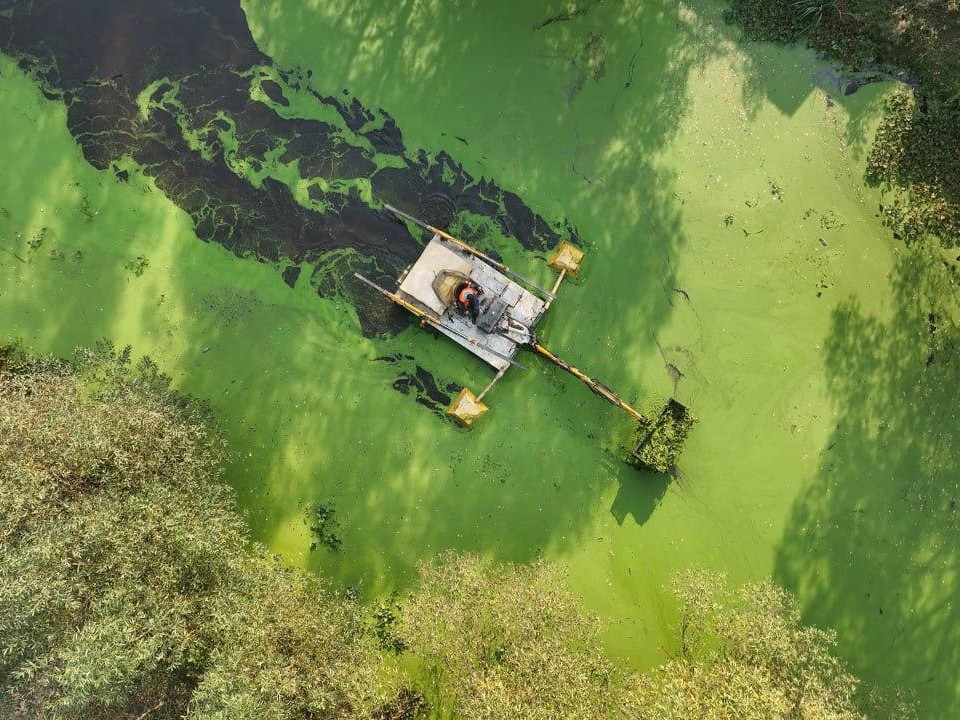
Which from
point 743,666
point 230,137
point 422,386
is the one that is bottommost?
point 743,666

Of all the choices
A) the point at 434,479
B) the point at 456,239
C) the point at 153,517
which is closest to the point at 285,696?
the point at 153,517

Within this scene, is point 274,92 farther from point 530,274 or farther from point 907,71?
point 907,71

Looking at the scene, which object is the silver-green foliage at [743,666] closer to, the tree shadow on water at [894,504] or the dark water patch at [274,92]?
the tree shadow on water at [894,504]

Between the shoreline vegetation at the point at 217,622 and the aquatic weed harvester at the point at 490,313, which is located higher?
the aquatic weed harvester at the point at 490,313

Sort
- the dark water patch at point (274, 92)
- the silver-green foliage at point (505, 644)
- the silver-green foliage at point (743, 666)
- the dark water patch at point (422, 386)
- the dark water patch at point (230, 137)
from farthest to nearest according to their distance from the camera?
the dark water patch at point (274, 92) < the dark water patch at point (230, 137) < the dark water patch at point (422, 386) < the silver-green foliage at point (505, 644) < the silver-green foliage at point (743, 666)

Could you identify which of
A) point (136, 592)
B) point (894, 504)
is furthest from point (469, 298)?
point (894, 504)

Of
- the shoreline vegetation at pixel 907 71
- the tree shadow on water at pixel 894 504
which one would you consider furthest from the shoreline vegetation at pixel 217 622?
the shoreline vegetation at pixel 907 71

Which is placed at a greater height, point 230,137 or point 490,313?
point 230,137

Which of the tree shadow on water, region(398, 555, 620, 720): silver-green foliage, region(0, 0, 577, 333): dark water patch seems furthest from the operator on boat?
the tree shadow on water
